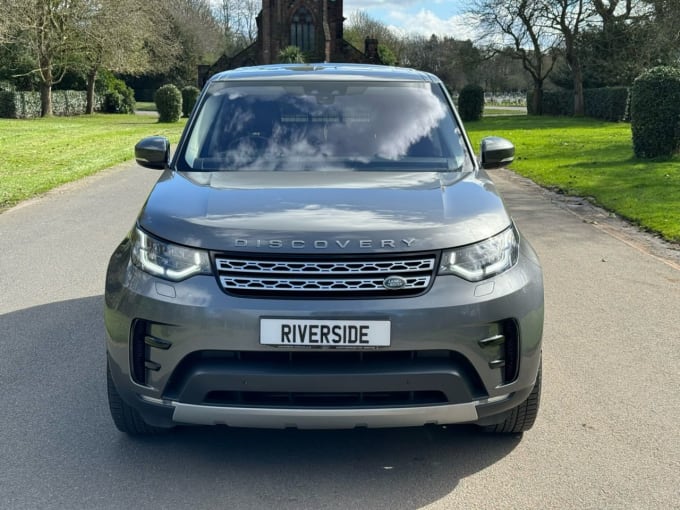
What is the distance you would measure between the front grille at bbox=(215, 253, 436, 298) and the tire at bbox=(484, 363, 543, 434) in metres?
0.89

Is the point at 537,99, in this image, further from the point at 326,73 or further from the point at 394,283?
the point at 394,283

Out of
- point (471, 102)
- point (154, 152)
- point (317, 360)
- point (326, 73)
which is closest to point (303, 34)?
point (471, 102)

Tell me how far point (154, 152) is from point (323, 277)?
6.88 feet

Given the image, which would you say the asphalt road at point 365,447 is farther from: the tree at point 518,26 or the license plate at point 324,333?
the tree at point 518,26

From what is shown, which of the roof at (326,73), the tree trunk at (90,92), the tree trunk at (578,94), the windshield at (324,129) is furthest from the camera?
the tree trunk at (90,92)

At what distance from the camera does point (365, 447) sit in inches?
Result: 159

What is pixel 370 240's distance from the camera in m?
3.46

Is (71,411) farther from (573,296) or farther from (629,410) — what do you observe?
(573,296)

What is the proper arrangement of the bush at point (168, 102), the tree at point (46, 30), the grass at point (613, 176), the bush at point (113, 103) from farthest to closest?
the bush at point (113, 103), the bush at point (168, 102), the tree at point (46, 30), the grass at point (613, 176)

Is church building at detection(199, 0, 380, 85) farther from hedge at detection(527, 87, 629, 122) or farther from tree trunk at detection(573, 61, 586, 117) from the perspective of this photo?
tree trunk at detection(573, 61, 586, 117)

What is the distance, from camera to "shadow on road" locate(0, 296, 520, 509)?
348 centimetres

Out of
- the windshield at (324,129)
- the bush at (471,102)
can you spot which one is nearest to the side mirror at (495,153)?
the windshield at (324,129)

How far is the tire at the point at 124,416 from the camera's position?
12.8 feet

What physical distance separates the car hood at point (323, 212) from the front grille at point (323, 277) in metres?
0.05
